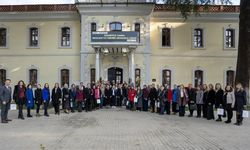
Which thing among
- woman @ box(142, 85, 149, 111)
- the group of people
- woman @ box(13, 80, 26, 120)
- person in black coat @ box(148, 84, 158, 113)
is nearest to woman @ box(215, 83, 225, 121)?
the group of people

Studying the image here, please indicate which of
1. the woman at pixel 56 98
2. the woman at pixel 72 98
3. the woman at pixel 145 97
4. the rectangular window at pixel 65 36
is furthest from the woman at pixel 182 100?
the rectangular window at pixel 65 36

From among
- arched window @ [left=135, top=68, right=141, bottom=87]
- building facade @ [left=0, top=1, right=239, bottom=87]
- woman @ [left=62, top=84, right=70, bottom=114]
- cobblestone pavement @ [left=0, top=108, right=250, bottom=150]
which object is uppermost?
building facade @ [left=0, top=1, right=239, bottom=87]

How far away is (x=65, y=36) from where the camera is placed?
37.5 m

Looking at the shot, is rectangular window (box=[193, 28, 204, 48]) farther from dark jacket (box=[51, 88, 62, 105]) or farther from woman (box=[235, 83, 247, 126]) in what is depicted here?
woman (box=[235, 83, 247, 126])

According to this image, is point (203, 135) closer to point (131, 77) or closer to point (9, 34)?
point (131, 77)

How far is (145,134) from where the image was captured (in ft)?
44.9

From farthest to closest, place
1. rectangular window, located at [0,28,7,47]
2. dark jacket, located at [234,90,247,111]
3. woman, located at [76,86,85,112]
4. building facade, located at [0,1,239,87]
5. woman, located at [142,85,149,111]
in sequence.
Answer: rectangular window, located at [0,28,7,47] → building facade, located at [0,1,239,87] → woman, located at [142,85,149,111] → woman, located at [76,86,85,112] → dark jacket, located at [234,90,247,111]

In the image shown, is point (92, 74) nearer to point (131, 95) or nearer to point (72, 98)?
point (131, 95)

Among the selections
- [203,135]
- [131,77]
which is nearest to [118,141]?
[203,135]

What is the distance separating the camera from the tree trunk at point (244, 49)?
2634 centimetres

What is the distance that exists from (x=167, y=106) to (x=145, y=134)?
29.8 feet

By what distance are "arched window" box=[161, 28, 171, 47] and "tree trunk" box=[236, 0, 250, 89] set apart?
10665 millimetres

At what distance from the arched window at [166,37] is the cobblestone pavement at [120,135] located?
20.1m

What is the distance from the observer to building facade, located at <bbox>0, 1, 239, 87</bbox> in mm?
36125
